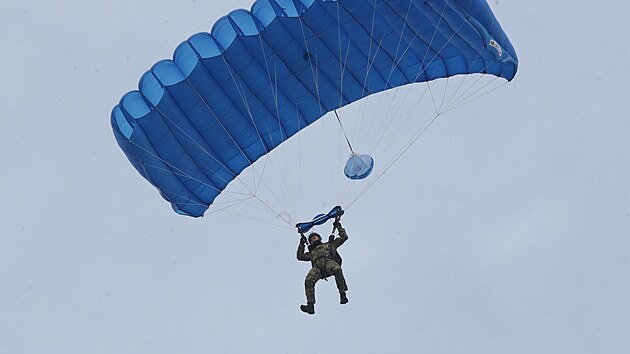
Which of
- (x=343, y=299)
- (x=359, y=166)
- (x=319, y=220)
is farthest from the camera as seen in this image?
(x=359, y=166)

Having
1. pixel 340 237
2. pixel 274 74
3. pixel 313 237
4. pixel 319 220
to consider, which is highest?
pixel 274 74

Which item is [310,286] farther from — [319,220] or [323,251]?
[319,220]

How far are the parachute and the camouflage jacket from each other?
4.94 feet

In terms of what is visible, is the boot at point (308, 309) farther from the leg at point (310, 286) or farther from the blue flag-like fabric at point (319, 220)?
the blue flag-like fabric at point (319, 220)

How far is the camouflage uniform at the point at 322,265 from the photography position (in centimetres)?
1694

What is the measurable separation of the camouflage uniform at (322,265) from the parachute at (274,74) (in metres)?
→ 1.60

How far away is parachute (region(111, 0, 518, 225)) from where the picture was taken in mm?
17328

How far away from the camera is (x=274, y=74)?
1822cm

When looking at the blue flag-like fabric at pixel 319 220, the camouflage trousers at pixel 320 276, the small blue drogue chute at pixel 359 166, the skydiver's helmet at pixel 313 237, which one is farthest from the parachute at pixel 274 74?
the camouflage trousers at pixel 320 276

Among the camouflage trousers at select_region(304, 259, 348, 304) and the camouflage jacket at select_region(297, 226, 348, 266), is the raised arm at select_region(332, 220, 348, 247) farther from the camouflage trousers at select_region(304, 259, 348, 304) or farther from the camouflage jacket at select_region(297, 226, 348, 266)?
the camouflage trousers at select_region(304, 259, 348, 304)

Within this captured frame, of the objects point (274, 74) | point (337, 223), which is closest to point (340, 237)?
point (337, 223)

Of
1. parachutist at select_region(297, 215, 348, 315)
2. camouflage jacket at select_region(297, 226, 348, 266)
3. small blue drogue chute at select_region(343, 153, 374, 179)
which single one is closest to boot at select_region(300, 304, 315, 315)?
parachutist at select_region(297, 215, 348, 315)

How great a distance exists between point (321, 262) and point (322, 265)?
4 centimetres

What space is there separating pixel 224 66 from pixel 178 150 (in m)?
1.48
